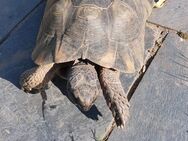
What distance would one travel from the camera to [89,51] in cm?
301

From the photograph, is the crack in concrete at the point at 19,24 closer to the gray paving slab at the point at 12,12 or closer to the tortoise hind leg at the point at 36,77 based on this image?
the gray paving slab at the point at 12,12

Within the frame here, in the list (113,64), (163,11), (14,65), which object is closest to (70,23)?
(113,64)

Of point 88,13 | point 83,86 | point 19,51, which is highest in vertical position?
point 88,13

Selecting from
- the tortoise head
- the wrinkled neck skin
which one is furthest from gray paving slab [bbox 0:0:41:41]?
the tortoise head

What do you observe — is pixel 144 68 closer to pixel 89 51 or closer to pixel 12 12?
pixel 89 51

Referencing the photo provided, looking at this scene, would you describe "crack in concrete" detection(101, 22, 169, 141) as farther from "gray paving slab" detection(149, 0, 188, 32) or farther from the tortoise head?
the tortoise head

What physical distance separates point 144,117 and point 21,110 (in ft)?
2.94

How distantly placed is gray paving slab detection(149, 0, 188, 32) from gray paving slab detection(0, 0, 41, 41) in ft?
3.71

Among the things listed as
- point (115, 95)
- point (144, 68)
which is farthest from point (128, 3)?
point (115, 95)

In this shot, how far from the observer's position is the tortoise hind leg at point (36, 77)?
3156 mm

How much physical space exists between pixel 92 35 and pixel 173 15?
3.80ft

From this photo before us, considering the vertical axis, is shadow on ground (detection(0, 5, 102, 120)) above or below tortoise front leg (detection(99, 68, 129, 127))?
below

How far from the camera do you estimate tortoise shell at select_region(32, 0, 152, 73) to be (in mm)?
3027

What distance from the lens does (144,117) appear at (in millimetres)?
3088
